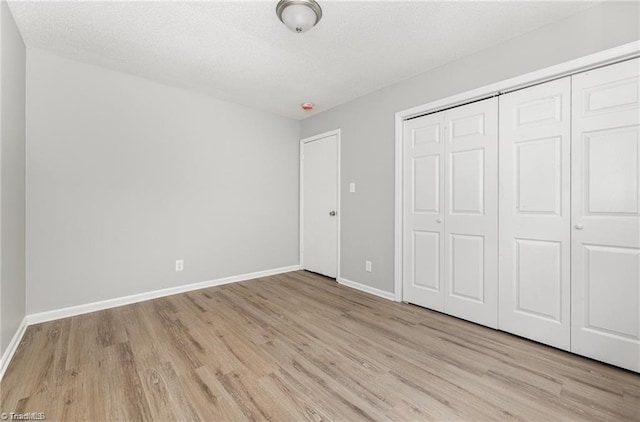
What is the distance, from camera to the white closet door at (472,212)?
240 centimetres

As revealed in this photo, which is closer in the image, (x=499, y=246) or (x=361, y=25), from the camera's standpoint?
(x=361, y=25)

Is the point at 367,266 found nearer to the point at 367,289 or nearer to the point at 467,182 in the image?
the point at 367,289

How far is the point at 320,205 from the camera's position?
4164 mm

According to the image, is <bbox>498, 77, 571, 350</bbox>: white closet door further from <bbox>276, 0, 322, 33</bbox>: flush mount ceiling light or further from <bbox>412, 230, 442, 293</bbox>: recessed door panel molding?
<bbox>276, 0, 322, 33</bbox>: flush mount ceiling light

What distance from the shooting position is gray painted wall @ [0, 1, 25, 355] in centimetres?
183

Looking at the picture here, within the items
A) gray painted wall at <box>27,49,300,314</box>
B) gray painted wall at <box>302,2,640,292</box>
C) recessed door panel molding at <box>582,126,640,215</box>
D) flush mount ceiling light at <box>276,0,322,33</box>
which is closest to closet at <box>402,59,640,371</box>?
recessed door panel molding at <box>582,126,640,215</box>

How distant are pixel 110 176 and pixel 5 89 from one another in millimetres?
1077

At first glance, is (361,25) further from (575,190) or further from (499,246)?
(499,246)

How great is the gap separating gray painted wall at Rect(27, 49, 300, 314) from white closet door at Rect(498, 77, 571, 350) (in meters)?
2.94

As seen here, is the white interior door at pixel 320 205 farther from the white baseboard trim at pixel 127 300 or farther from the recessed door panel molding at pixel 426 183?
the recessed door panel molding at pixel 426 183

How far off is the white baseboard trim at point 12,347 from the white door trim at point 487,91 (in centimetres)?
314

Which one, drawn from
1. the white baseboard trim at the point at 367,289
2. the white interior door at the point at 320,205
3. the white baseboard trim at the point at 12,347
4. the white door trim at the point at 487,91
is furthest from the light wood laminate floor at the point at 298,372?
the white interior door at the point at 320,205

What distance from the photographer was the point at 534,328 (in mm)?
2170

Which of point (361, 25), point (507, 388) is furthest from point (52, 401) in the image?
point (361, 25)
